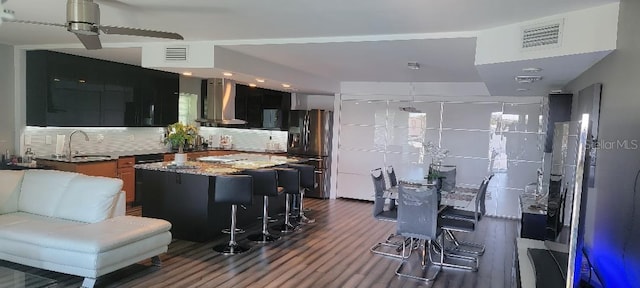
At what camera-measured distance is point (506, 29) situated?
3832mm

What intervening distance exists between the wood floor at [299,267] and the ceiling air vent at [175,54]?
2.36m

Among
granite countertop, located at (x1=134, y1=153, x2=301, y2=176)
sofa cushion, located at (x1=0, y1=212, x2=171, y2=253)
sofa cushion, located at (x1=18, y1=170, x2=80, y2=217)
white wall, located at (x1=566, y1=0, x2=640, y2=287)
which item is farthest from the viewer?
granite countertop, located at (x1=134, y1=153, x2=301, y2=176)

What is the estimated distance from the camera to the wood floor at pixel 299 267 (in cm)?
429

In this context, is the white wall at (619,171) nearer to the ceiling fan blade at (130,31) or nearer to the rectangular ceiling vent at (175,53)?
the ceiling fan blade at (130,31)

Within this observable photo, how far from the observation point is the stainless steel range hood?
6.72 meters

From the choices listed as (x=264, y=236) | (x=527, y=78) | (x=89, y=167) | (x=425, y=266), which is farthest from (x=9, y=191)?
(x=527, y=78)

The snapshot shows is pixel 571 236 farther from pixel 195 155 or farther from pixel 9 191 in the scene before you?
pixel 195 155

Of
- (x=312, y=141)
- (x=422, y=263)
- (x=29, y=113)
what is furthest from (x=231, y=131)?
(x=422, y=263)

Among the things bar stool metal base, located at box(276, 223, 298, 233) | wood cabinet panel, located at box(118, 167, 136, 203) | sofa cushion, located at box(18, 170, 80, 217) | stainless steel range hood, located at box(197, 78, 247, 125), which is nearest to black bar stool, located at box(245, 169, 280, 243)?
bar stool metal base, located at box(276, 223, 298, 233)

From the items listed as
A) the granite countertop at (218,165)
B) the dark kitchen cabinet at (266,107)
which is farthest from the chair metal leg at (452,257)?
the dark kitchen cabinet at (266,107)

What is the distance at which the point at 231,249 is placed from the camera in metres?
5.21

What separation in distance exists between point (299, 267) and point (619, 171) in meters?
3.26

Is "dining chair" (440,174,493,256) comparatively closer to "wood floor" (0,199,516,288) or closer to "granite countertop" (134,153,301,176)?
"wood floor" (0,199,516,288)

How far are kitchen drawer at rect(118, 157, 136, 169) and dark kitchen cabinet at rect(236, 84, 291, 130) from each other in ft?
9.35
